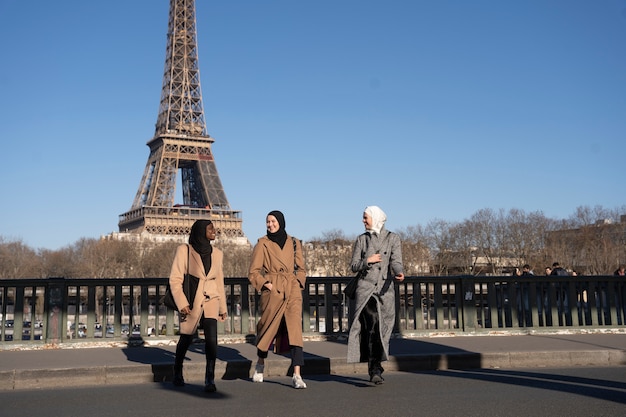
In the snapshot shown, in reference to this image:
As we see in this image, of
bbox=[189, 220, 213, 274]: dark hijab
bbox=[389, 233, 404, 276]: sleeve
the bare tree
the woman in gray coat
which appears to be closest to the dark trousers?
the woman in gray coat

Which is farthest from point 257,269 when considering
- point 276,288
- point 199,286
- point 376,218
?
point 376,218

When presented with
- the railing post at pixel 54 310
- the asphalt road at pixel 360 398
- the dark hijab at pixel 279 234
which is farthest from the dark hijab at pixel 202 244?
the railing post at pixel 54 310

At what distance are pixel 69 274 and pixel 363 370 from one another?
7724 centimetres

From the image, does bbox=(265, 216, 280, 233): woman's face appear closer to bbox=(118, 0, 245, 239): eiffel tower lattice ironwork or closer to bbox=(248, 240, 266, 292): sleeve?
bbox=(248, 240, 266, 292): sleeve

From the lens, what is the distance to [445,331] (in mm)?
11383

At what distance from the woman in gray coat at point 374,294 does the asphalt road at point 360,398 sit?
0.34 meters

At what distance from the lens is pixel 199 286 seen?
7.21 m

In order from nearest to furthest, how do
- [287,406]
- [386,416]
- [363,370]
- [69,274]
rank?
1. [386,416]
2. [287,406]
3. [363,370]
4. [69,274]

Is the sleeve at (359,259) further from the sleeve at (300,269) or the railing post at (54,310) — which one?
the railing post at (54,310)

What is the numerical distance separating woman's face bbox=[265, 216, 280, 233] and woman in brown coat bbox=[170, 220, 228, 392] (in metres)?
0.59

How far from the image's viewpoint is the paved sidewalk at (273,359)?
299 inches

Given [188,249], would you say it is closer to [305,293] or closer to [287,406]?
[287,406]

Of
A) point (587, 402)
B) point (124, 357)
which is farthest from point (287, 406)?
point (124, 357)

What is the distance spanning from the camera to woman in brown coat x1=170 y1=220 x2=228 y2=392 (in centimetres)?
708
